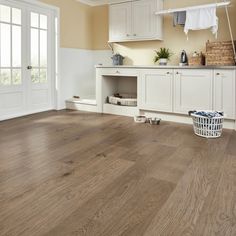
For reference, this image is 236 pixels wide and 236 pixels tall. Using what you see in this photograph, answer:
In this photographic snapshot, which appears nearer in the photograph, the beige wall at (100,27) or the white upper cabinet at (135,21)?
the white upper cabinet at (135,21)

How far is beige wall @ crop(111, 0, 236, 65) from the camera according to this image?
4.56 meters

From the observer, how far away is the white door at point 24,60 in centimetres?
444

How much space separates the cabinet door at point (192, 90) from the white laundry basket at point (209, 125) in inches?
24.4

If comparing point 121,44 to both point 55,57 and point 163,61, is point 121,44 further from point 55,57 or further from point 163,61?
point 55,57

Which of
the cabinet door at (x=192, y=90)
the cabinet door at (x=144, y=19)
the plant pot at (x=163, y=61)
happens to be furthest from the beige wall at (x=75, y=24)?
the cabinet door at (x=192, y=90)

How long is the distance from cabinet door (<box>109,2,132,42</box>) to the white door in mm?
1193

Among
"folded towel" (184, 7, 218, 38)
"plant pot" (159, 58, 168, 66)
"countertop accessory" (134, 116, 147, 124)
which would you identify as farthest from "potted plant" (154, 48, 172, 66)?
"countertop accessory" (134, 116, 147, 124)

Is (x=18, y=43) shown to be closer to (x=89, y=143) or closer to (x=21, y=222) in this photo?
(x=89, y=143)

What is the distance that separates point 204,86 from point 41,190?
2915 millimetres

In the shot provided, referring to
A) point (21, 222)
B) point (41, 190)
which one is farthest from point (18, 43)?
point (21, 222)

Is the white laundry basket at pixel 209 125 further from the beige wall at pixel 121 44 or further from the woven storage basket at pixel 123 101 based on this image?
the beige wall at pixel 121 44

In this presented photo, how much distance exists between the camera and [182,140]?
3307 millimetres

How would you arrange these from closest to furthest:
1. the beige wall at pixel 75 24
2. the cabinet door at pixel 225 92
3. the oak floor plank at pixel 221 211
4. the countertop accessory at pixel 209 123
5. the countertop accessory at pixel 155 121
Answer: the oak floor plank at pixel 221 211, the countertop accessory at pixel 209 123, the cabinet door at pixel 225 92, the countertop accessory at pixel 155 121, the beige wall at pixel 75 24

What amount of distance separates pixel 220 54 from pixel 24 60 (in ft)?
10.6
